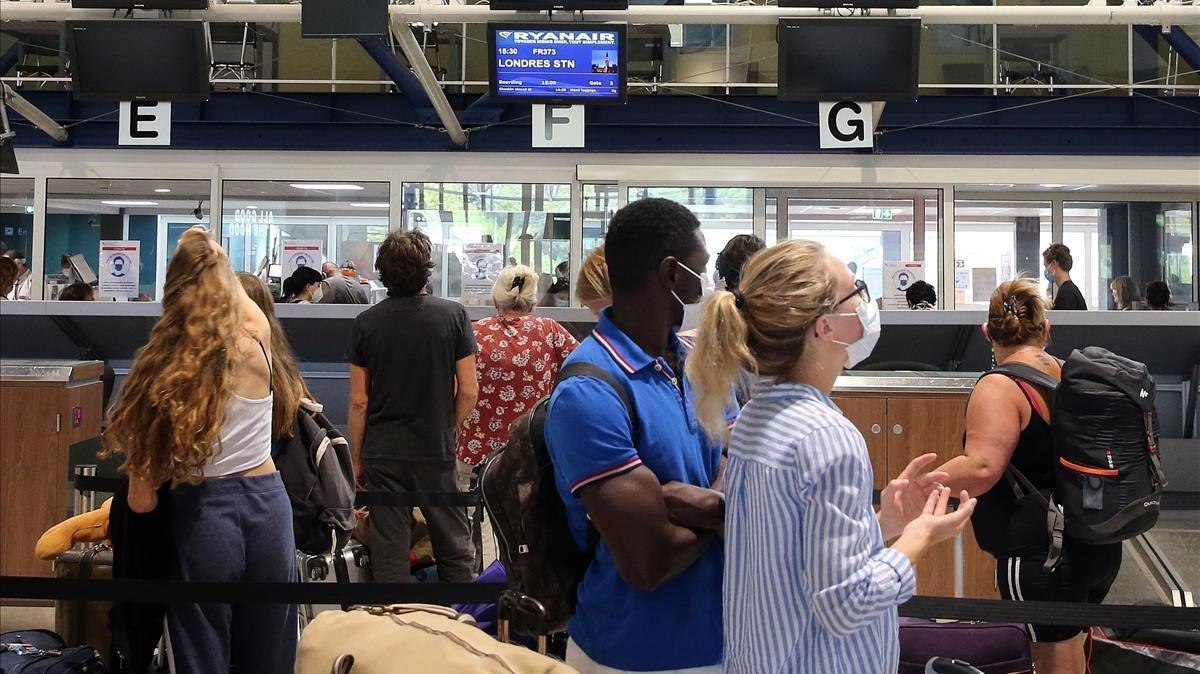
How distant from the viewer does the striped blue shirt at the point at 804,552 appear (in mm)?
1550

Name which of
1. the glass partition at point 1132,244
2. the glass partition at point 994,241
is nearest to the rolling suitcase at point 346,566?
the glass partition at point 994,241

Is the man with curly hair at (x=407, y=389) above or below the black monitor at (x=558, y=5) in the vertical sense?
below

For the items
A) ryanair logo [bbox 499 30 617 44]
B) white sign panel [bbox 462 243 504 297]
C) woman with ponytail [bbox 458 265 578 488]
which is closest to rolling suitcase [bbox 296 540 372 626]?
woman with ponytail [bbox 458 265 578 488]

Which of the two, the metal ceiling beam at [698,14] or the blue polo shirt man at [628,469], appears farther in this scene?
the metal ceiling beam at [698,14]

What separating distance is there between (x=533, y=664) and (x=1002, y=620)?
1.52 m

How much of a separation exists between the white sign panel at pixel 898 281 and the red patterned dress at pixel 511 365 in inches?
213

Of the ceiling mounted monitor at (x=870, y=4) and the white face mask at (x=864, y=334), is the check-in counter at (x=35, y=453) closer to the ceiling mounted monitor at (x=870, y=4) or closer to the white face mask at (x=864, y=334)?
the white face mask at (x=864, y=334)

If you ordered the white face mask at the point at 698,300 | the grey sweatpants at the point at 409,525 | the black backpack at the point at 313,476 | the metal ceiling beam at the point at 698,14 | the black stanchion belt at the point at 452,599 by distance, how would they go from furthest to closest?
the metal ceiling beam at the point at 698,14 < the grey sweatpants at the point at 409,525 < the black backpack at the point at 313,476 < the black stanchion belt at the point at 452,599 < the white face mask at the point at 698,300

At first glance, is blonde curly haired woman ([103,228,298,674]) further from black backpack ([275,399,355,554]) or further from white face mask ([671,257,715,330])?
white face mask ([671,257,715,330])

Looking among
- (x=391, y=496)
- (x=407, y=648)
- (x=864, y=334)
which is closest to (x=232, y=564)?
(x=407, y=648)

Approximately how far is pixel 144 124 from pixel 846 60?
19.2 feet

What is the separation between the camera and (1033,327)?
10.3 ft

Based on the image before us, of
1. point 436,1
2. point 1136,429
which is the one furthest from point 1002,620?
point 436,1

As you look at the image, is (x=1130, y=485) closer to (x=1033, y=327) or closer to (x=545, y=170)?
(x=1033, y=327)
